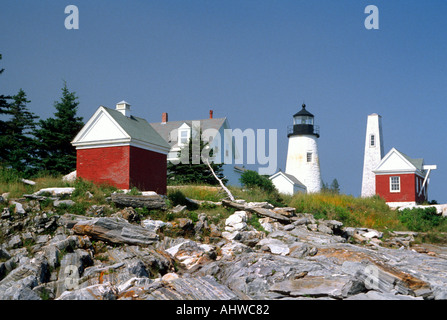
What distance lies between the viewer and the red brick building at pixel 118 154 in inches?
845

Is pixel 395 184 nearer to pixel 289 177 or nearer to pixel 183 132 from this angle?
pixel 289 177

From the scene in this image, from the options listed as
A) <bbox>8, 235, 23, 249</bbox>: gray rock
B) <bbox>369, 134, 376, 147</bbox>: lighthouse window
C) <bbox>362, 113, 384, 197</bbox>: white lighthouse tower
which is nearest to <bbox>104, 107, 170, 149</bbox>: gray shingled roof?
<bbox>8, 235, 23, 249</bbox>: gray rock

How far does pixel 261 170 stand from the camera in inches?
1441

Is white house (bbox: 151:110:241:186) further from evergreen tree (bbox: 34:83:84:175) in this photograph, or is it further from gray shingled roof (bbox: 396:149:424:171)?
gray shingled roof (bbox: 396:149:424:171)

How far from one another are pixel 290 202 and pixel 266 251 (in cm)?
1185

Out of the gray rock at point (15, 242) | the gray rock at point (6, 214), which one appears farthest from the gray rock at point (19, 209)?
Answer: the gray rock at point (15, 242)

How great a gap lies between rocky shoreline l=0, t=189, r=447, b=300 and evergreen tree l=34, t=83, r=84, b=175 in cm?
1242

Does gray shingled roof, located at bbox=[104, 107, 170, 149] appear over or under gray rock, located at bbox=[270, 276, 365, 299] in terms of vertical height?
over

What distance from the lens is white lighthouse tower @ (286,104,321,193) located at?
4003 cm

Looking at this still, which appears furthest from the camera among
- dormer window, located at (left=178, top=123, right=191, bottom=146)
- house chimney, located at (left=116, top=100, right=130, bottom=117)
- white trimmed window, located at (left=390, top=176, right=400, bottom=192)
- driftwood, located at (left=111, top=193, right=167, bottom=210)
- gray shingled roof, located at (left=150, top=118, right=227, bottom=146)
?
gray shingled roof, located at (left=150, top=118, right=227, bottom=146)

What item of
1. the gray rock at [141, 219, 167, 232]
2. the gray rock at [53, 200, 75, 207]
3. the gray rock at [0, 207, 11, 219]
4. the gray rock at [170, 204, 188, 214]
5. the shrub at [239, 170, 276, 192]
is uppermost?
the shrub at [239, 170, 276, 192]

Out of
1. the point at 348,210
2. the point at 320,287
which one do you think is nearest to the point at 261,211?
the point at 348,210

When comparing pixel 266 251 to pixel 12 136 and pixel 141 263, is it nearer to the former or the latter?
pixel 141 263
